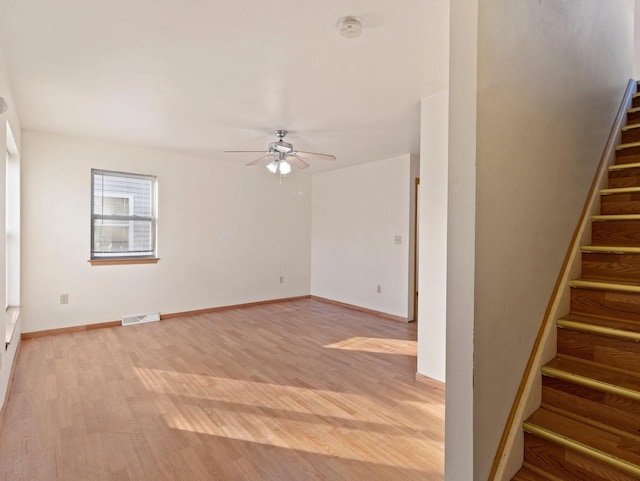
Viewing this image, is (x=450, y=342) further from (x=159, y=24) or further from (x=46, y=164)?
(x=46, y=164)

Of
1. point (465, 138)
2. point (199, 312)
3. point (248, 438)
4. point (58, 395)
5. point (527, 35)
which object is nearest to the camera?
point (465, 138)

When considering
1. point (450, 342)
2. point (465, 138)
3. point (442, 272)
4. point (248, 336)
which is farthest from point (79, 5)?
point (248, 336)

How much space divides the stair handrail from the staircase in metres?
0.05

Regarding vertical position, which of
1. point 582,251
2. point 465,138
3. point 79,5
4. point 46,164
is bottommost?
point 582,251

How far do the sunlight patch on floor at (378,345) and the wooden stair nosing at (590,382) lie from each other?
7.06 feet

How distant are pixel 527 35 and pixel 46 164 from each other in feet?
16.1

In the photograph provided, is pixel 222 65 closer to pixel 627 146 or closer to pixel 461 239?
pixel 461 239

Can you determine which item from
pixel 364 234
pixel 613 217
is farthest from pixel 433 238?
pixel 364 234

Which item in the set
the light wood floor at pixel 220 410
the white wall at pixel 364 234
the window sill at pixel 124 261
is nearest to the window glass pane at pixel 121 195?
the window sill at pixel 124 261

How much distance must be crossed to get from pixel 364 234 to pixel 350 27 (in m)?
3.96

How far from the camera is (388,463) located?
1.91 metres

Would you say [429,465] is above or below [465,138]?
below

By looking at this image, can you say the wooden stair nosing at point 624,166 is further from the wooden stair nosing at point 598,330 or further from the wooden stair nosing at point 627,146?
the wooden stair nosing at point 598,330

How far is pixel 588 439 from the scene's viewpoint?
4.46ft
